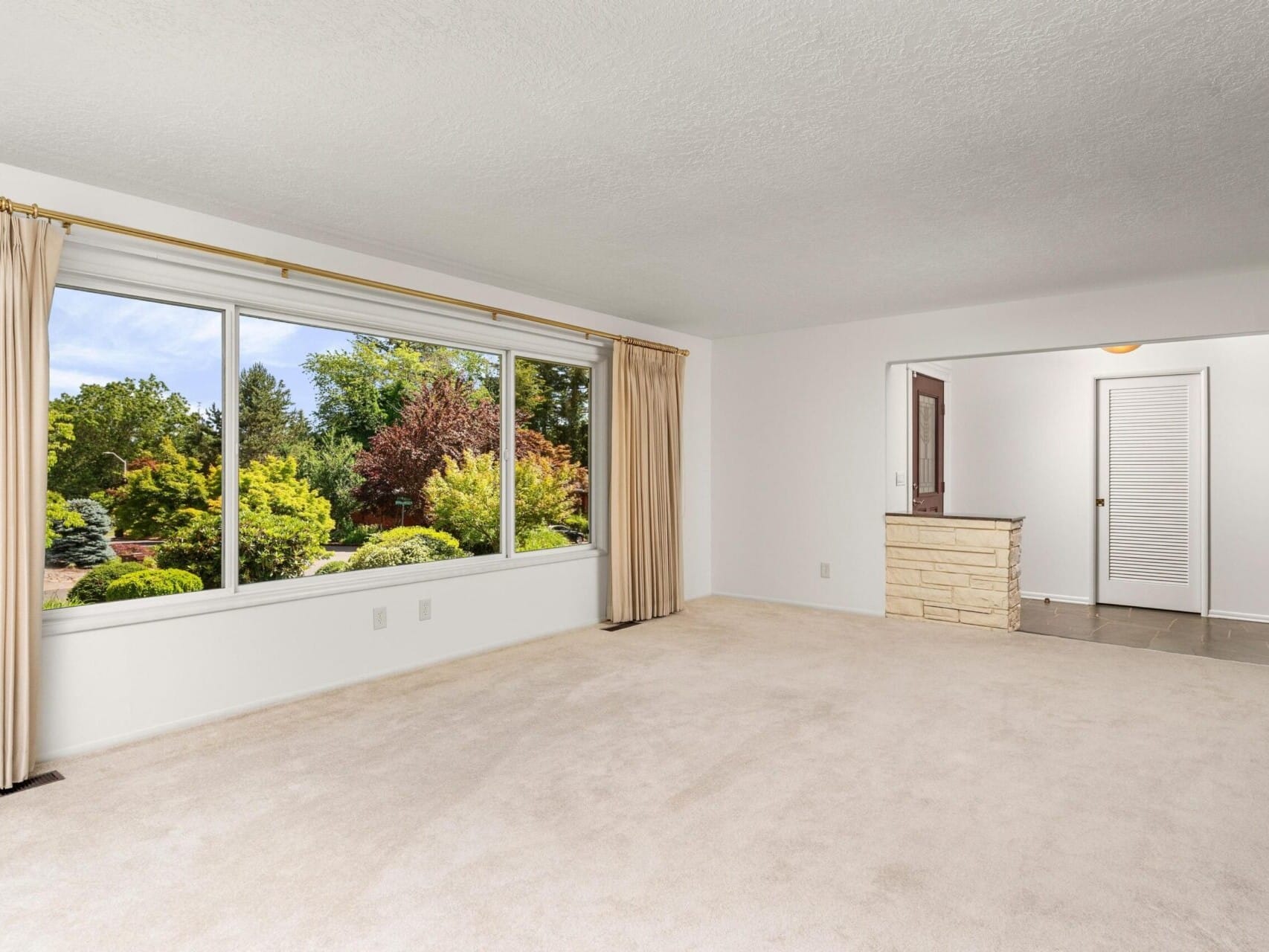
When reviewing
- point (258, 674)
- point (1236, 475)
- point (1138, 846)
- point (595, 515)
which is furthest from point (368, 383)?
point (1236, 475)

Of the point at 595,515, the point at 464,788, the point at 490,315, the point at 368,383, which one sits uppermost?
the point at 490,315

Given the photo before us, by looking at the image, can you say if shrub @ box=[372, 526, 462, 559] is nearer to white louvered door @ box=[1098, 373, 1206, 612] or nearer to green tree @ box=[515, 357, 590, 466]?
green tree @ box=[515, 357, 590, 466]

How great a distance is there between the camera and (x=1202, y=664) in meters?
4.46

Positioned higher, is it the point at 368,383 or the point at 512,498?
the point at 368,383

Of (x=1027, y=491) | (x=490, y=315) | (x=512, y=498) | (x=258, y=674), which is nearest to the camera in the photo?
(x=258, y=674)

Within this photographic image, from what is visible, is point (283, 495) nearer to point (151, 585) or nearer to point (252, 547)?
point (252, 547)

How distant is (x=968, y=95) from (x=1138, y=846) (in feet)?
7.96

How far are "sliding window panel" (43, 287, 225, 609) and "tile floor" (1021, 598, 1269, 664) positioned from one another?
543 cm

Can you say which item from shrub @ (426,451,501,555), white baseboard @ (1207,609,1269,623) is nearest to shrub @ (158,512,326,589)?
shrub @ (426,451,501,555)

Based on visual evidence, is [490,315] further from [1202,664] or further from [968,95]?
[1202,664]

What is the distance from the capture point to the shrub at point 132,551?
336cm

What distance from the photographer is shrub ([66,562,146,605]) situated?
3.24 metres

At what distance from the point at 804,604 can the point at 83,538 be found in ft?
16.5

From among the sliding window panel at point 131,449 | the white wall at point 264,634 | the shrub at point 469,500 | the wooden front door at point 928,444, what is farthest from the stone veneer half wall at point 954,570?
the sliding window panel at point 131,449
